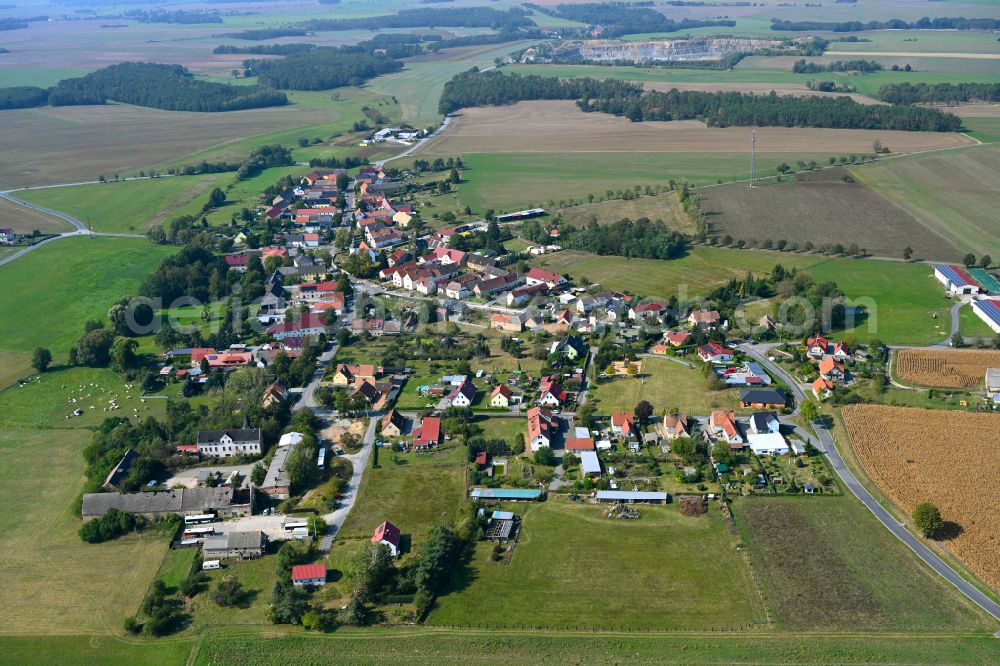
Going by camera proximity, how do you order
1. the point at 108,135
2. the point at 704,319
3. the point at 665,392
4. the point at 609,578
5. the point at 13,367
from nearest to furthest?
the point at 609,578
the point at 665,392
the point at 13,367
the point at 704,319
the point at 108,135

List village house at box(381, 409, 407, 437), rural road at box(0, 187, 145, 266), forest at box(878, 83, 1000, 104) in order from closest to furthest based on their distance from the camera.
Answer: village house at box(381, 409, 407, 437), rural road at box(0, 187, 145, 266), forest at box(878, 83, 1000, 104)

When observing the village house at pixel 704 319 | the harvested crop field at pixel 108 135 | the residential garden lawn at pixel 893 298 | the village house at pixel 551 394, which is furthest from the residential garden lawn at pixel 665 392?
the harvested crop field at pixel 108 135

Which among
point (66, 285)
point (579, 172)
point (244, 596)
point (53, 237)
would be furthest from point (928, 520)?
point (53, 237)

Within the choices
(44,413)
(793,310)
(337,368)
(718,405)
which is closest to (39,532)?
(44,413)

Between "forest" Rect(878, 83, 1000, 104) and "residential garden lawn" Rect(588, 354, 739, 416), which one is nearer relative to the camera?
"residential garden lawn" Rect(588, 354, 739, 416)

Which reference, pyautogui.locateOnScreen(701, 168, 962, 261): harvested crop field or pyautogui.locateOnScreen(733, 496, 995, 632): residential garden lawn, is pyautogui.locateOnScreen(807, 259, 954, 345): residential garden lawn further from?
pyautogui.locateOnScreen(733, 496, 995, 632): residential garden lawn

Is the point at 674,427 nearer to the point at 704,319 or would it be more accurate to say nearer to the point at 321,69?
the point at 704,319

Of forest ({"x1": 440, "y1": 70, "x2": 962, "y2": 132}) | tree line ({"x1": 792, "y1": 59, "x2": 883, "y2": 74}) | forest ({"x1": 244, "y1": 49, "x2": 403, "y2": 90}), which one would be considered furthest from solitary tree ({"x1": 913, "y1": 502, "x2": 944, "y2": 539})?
forest ({"x1": 244, "y1": 49, "x2": 403, "y2": 90})
